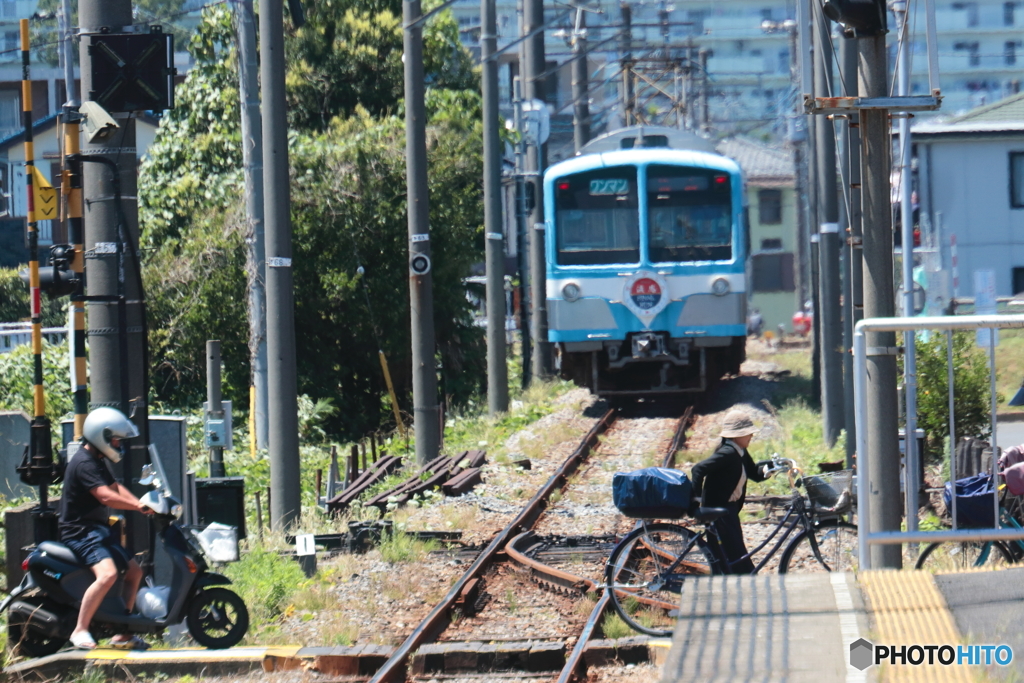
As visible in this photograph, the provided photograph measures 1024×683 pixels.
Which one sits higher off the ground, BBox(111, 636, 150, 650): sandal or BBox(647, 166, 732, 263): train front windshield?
BBox(647, 166, 732, 263): train front windshield

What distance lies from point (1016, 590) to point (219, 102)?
19.8 m

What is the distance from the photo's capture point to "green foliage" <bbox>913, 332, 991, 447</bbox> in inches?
508

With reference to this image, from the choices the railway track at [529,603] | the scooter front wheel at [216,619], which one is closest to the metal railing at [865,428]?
the railway track at [529,603]

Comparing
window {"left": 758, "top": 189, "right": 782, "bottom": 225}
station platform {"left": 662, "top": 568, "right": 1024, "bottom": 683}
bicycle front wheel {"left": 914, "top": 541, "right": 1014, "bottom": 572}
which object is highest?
window {"left": 758, "top": 189, "right": 782, "bottom": 225}

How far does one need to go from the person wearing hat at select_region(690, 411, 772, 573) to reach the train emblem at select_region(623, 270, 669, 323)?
10.6 metres

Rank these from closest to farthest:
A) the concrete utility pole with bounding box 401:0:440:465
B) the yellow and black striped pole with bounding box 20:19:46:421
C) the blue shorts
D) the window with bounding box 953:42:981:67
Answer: the blue shorts → the yellow and black striped pole with bounding box 20:19:46:421 → the concrete utility pole with bounding box 401:0:440:465 → the window with bounding box 953:42:981:67

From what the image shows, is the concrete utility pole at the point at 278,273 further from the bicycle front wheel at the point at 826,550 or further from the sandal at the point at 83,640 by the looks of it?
the bicycle front wheel at the point at 826,550

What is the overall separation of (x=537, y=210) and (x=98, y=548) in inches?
631

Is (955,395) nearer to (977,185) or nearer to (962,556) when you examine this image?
(962,556)

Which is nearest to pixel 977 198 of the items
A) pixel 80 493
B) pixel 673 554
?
pixel 673 554

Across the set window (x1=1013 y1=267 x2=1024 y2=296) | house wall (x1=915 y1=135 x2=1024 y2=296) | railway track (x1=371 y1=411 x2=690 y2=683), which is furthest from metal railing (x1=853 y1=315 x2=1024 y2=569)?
window (x1=1013 y1=267 x2=1024 y2=296)

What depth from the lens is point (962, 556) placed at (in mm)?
7930

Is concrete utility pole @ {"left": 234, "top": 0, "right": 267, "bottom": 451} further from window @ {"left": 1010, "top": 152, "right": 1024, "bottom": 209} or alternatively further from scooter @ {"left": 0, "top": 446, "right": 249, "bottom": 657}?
window @ {"left": 1010, "top": 152, "right": 1024, "bottom": 209}

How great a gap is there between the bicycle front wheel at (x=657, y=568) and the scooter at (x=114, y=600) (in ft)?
7.27
